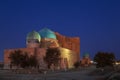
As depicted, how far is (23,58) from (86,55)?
85.7m

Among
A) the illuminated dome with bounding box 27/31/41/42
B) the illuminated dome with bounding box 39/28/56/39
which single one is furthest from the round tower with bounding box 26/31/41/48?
the illuminated dome with bounding box 39/28/56/39

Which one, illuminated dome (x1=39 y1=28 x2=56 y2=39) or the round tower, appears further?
illuminated dome (x1=39 y1=28 x2=56 y2=39)

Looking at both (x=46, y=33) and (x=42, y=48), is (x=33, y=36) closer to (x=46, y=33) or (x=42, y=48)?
(x=42, y=48)

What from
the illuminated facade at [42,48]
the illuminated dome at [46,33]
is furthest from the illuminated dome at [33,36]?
the illuminated dome at [46,33]

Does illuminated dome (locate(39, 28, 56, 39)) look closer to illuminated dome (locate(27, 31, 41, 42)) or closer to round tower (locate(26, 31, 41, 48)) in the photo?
round tower (locate(26, 31, 41, 48))

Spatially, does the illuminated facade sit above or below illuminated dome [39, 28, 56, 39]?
below

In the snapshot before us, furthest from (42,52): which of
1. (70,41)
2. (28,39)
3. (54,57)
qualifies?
(70,41)

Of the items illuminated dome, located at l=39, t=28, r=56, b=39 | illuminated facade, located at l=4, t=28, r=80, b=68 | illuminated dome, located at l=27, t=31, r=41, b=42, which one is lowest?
illuminated facade, located at l=4, t=28, r=80, b=68

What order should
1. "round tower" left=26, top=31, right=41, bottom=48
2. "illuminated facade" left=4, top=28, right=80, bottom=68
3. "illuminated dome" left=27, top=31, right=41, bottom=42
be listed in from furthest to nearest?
"round tower" left=26, top=31, right=41, bottom=48, "illuminated dome" left=27, top=31, right=41, bottom=42, "illuminated facade" left=4, top=28, right=80, bottom=68

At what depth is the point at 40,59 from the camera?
10281 centimetres

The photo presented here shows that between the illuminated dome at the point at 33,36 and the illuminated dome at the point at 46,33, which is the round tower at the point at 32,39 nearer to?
the illuminated dome at the point at 33,36

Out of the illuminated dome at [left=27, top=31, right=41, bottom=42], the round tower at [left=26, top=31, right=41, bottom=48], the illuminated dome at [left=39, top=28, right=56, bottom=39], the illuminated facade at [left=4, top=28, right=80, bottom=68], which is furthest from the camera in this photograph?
the illuminated dome at [left=39, top=28, right=56, bottom=39]

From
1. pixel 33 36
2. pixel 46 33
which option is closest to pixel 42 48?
pixel 33 36

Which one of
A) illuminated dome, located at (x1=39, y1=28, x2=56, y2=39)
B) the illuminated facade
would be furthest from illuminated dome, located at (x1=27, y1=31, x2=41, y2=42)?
illuminated dome, located at (x1=39, y1=28, x2=56, y2=39)
